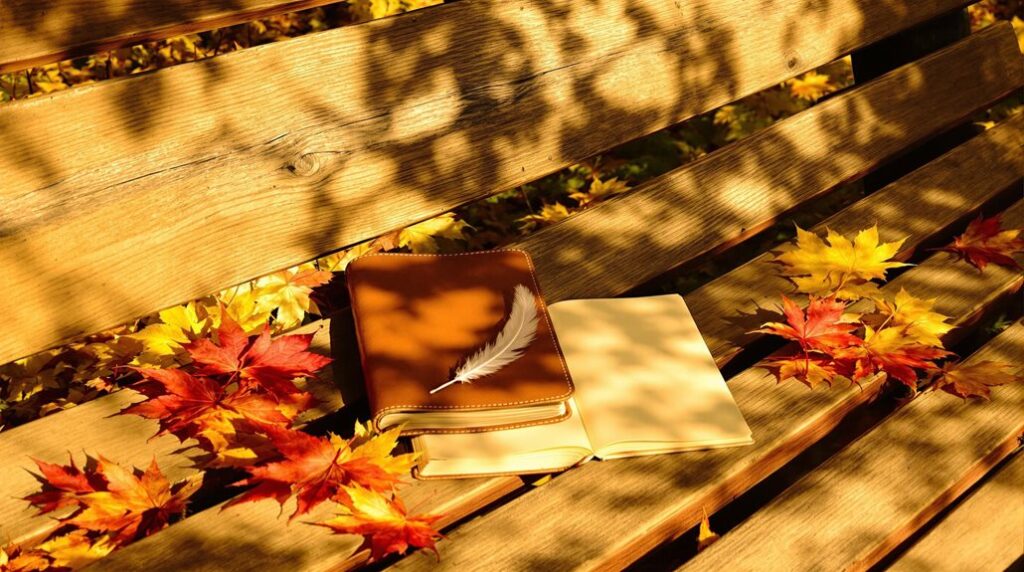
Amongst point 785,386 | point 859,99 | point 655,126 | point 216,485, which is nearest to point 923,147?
point 859,99

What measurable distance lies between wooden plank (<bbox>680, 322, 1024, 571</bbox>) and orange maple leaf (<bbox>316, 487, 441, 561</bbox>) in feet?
1.56

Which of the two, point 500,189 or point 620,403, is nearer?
point 620,403

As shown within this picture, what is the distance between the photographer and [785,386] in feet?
6.51

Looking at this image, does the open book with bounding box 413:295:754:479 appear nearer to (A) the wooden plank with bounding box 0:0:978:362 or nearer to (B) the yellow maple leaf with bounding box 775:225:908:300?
(B) the yellow maple leaf with bounding box 775:225:908:300

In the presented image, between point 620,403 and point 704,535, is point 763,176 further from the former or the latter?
point 704,535

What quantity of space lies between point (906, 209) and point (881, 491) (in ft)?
3.53

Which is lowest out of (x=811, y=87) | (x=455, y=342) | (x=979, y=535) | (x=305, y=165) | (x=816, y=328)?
(x=979, y=535)

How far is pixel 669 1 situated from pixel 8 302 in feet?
5.67

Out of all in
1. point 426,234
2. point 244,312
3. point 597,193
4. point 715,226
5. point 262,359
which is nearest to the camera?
point 262,359

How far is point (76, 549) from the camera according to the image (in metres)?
1.55

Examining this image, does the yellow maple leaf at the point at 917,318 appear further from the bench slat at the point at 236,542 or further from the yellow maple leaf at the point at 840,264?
the bench slat at the point at 236,542

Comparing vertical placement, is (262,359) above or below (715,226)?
above

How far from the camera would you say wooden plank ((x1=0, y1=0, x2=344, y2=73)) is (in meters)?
1.70

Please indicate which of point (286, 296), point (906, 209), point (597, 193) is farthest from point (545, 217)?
point (906, 209)
